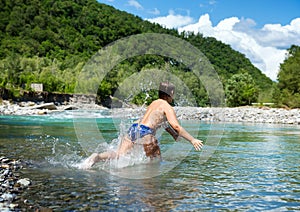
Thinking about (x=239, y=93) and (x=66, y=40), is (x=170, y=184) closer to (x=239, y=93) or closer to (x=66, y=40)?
(x=239, y=93)

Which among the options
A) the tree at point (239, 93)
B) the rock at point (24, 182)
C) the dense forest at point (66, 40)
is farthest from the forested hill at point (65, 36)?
the rock at point (24, 182)

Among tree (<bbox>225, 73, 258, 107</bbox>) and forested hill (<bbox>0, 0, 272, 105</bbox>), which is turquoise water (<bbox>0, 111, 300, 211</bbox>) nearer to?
tree (<bbox>225, 73, 258, 107</bbox>)

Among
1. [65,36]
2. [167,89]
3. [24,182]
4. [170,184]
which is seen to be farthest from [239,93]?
[24,182]

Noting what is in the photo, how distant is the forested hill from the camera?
10650cm

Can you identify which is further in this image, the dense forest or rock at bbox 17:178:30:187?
the dense forest

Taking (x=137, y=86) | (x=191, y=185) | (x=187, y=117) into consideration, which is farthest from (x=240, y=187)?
(x=187, y=117)

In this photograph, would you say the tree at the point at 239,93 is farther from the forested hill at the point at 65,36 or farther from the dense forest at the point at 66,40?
→ the forested hill at the point at 65,36

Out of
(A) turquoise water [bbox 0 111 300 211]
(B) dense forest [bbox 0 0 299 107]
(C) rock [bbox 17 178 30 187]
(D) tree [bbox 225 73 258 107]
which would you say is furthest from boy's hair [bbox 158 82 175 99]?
(B) dense forest [bbox 0 0 299 107]

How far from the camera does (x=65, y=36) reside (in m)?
120

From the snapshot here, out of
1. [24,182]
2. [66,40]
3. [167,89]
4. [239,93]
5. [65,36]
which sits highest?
[65,36]

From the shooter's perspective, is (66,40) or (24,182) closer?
(24,182)

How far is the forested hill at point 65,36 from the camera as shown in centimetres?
10650

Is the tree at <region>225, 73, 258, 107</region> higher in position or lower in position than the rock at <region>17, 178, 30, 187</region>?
higher

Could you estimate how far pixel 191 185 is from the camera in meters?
6.98
